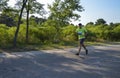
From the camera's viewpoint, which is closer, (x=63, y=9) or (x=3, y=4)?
(x=3, y=4)

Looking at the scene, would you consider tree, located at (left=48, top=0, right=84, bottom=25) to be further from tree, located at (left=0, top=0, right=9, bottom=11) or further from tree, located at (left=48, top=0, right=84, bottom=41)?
tree, located at (left=0, top=0, right=9, bottom=11)

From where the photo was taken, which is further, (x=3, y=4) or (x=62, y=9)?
(x=62, y=9)

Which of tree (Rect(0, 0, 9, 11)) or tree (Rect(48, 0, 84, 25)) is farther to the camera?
tree (Rect(48, 0, 84, 25))

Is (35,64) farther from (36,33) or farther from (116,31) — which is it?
(116,31)

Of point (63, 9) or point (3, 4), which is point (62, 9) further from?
point (3, 4)

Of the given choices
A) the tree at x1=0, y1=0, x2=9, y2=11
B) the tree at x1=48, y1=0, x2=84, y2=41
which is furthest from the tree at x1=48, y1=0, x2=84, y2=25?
the tree at x1=0, y1=0, x2=9, y2=11

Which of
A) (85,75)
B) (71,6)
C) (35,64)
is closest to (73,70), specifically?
(85,75)

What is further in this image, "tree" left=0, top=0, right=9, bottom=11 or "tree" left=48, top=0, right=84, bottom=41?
"tree" left=48, top=0, right=84, bottom=41

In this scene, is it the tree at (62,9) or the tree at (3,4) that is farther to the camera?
the tree at (62,9)

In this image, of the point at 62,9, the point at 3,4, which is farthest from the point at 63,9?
the point at 3,4

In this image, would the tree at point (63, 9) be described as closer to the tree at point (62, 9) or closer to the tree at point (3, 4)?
the tree at point (62, 9)

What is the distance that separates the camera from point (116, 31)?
4378 centimetres

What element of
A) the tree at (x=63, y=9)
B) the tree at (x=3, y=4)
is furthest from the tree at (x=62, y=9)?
the tree at (x=3, y=4)

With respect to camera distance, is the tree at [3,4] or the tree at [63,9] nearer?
the tree at [3,4]
